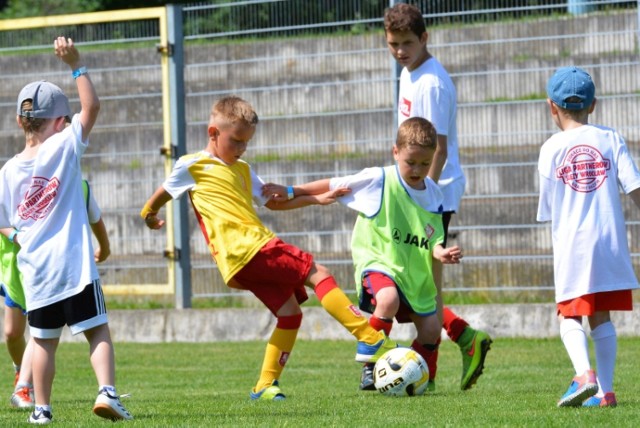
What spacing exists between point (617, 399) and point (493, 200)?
513 cm

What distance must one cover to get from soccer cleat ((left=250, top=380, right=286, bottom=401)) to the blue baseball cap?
7.08 ft

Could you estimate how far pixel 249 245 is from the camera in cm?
730

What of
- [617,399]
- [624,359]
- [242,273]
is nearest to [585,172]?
[617,399]

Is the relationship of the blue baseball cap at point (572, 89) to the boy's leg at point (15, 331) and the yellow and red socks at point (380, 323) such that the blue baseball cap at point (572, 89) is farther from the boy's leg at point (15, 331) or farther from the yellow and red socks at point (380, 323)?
the boy's leg at point (15, 331)

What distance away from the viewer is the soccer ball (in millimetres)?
7102

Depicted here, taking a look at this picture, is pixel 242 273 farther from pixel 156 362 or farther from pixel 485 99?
pixel 485 99

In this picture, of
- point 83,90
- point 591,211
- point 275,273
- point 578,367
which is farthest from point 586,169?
point 83,90

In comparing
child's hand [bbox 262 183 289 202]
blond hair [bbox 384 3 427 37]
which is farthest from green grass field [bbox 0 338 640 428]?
blond hair [bbox 384 3 427 37]

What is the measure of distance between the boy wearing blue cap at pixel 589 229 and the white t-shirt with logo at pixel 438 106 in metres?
1.45

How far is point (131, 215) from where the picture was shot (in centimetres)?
1304

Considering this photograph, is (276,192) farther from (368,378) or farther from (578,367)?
(578,367)

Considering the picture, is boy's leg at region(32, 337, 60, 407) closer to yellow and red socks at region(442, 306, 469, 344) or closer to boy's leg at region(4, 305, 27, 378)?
boy's leg at region(4, 305, 27, 378)

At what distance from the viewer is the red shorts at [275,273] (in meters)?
7.30

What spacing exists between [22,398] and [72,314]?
149cm
